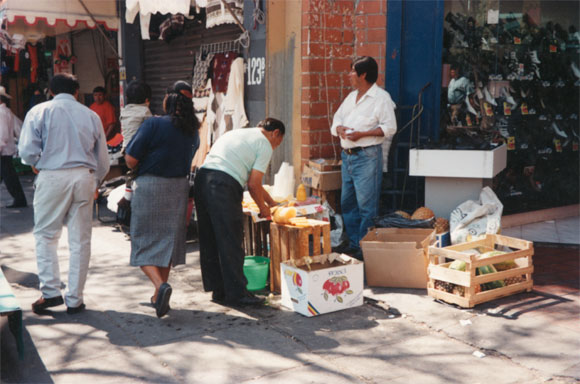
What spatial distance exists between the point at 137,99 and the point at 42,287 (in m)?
3.06

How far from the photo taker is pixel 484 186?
6738 mm

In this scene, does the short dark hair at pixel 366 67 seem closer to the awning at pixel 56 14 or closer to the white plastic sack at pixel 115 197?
the white plastic sack at pixel 115 197

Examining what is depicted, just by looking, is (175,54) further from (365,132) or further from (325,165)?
(365,132)

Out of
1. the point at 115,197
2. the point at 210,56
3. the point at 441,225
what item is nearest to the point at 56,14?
the point at 210,56

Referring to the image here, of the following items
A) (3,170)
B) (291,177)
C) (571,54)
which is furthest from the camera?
(3,170)

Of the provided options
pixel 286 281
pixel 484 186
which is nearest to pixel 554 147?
pixel 484 186

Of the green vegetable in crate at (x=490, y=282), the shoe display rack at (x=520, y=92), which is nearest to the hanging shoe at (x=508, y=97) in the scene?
the shoe display rack at (x=520, y=92)

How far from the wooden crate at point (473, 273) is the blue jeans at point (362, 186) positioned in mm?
1104

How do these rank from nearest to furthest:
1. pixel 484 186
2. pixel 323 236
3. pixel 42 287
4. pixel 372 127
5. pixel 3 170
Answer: pixel 42 287 → pixel 323 236 → pixel 372 127 → pixel 484 186 → pixel 3 170

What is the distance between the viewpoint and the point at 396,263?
5617 millimetres

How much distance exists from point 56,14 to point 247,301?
7.11 m

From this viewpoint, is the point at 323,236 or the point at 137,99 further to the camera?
the point at 137,99

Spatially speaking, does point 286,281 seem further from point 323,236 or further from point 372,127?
point 372,127

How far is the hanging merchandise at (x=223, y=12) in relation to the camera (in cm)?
771
